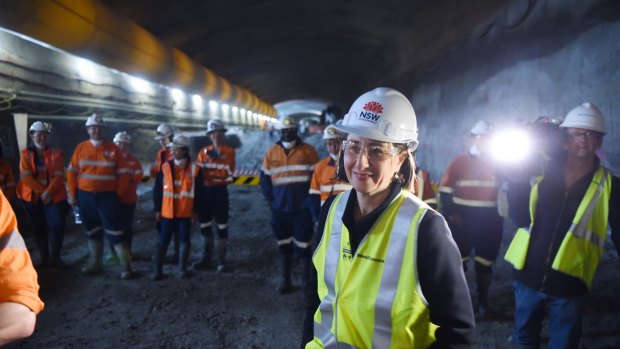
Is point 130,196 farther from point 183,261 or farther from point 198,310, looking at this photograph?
point 198,310

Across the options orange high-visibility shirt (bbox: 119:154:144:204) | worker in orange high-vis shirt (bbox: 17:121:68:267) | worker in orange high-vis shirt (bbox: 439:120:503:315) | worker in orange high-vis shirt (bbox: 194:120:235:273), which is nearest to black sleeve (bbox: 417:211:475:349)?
worker in orange high-vis shirt (bbox: 439:120:503:315)

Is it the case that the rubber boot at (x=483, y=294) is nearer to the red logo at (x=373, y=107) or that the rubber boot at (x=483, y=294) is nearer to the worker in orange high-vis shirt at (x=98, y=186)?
the red logo at (x=373, y=107)

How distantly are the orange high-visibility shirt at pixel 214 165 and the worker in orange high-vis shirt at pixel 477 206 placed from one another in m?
3.09

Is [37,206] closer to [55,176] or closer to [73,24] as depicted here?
[55,176]

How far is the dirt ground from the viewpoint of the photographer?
3596mm

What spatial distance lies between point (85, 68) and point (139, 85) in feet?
8.16

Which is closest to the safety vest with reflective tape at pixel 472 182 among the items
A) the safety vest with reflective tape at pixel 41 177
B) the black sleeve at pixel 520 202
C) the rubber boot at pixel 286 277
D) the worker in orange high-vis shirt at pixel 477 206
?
the worker in orange high-vis shirt at pixel 477 206

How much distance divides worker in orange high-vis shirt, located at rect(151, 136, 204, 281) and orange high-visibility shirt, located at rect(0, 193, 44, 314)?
12.5 ft

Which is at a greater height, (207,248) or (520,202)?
(520,202)

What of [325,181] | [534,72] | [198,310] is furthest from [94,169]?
[534,72]

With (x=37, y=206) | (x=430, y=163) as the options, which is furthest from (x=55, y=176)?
(x=430, y=163)

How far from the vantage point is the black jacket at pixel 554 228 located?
7.75ft

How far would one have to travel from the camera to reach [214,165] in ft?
18.2

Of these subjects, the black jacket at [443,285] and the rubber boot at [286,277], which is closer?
the black jacket at [443,285]
